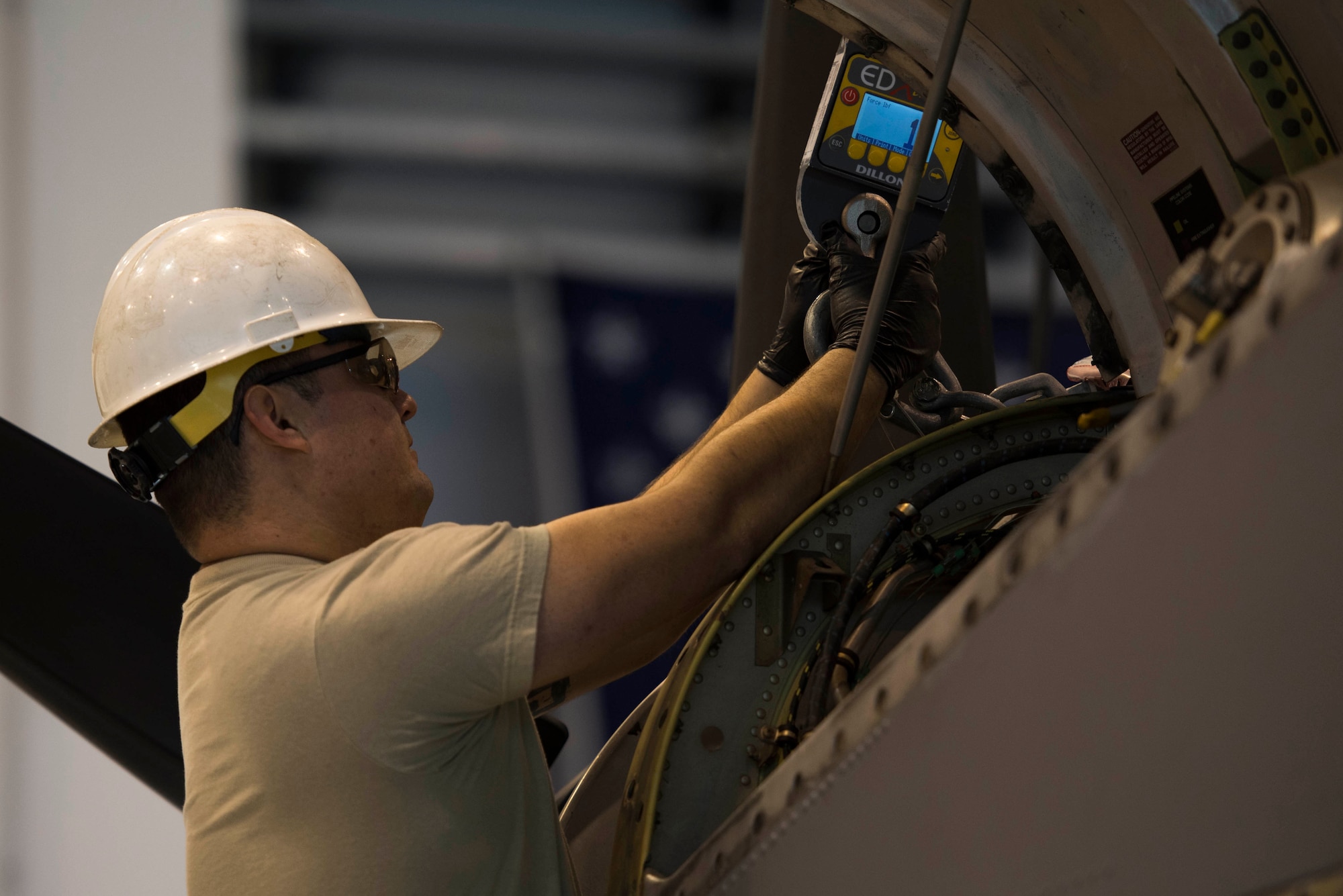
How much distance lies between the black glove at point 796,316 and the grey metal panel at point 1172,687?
904 millimetres

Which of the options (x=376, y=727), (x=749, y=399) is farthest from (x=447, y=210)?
(x=376, y=727)

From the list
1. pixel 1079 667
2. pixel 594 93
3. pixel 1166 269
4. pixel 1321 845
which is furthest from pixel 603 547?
pixel 594 93

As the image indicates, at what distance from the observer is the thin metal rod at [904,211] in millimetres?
1051

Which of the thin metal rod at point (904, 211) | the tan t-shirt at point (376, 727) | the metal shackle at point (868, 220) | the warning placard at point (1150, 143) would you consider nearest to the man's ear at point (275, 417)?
the tan t-shirt at point (376, 727)

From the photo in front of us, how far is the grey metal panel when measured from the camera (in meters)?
0.60

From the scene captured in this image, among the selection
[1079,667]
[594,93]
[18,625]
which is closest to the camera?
[1079,667]

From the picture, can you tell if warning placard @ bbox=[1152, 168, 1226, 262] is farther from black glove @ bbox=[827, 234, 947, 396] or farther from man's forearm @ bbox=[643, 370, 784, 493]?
man's forearm @ bbox=[643, 370, 784, 493]

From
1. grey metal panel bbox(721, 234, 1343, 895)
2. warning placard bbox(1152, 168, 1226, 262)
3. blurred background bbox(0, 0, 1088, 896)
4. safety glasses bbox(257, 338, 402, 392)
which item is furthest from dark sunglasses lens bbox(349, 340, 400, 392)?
blurred background bbox(0, 0, 1088, 896)

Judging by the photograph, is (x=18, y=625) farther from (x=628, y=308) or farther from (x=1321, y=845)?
(x=628, y=308)

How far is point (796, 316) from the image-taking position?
1.61 metres

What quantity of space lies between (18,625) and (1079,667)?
2.21 m

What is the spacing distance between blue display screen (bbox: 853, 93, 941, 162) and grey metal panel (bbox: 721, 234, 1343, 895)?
949 millimetres

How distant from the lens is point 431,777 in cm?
111

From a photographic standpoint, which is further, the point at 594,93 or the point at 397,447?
the point at 594,93
